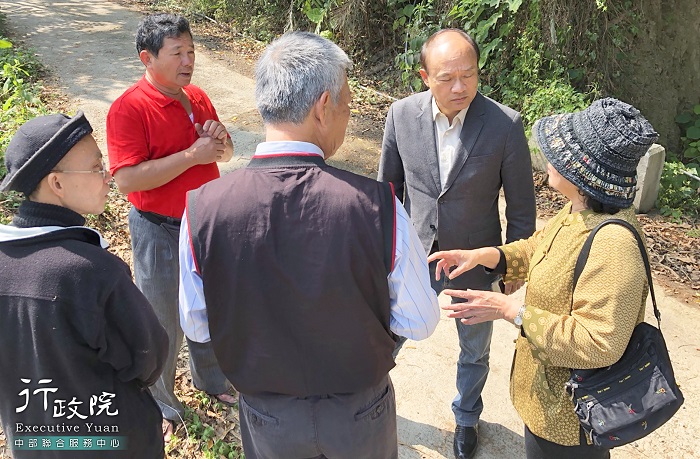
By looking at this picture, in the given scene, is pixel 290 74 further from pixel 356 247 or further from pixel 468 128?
pixel 468 128

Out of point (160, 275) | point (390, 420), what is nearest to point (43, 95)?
point (160, 275)

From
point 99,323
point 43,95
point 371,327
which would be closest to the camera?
point 371,327

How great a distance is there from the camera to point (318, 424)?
1824 millimetres

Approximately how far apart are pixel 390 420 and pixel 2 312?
1296 mm

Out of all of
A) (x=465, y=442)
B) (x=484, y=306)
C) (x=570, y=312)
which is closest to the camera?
(x=570, y=312)

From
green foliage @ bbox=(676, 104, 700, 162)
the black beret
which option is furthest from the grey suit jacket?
green foliage @ bbox=(676, 104, 700, 162)

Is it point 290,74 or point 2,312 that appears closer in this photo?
point 290,74

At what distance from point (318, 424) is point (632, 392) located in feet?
3.24

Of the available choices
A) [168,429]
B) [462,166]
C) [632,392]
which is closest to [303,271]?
[632,392]

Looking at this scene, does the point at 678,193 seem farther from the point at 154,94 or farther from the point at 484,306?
the point at 154,94

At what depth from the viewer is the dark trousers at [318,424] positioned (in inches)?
71.7

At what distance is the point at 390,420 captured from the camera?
1994 mm

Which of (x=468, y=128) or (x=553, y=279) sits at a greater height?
(x=468, y=128)

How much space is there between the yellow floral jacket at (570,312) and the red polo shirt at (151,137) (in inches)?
68.0
